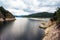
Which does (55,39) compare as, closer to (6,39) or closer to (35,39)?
(35,39)

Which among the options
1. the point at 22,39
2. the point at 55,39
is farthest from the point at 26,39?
the point at 55,39

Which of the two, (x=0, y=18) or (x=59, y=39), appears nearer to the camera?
(x=59, y=39)

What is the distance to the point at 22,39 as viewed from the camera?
164 ft

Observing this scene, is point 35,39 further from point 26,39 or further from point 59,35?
point 59,35

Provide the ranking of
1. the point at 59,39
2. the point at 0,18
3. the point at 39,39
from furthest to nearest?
the point at 0,18 → the point at 39,39 → the point at 59,39

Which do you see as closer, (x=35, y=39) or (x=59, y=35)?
(x=59, y=35)

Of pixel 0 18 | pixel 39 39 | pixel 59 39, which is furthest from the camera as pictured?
pixel 0 18

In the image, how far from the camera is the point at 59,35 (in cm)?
3097

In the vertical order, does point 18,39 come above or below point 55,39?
below

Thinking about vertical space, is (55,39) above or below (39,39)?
above

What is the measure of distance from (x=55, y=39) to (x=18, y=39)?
20780mm

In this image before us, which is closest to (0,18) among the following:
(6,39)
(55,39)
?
(6,39)

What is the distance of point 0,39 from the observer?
50125mm

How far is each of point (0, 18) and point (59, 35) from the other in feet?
508
